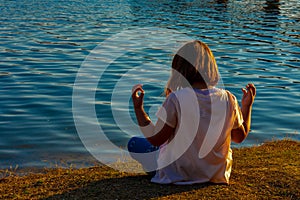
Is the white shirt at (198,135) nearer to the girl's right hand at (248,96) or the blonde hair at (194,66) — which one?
the blonde hair at (194,66)

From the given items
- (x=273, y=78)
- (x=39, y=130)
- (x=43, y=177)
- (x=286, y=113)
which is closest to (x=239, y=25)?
(x=273, y=78)

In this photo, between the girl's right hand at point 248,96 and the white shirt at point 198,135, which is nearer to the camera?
the white shirt at point 198,135

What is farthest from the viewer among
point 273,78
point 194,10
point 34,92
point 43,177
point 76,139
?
point 194,10

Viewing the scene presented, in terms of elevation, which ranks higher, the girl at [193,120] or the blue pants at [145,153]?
the girl at [193,120]

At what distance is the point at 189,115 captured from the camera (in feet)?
17.7

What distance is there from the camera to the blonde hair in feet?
17.6

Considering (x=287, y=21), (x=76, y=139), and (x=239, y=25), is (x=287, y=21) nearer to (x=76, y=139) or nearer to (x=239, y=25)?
(x=239, y=25)

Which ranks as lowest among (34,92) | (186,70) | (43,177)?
(34,92)

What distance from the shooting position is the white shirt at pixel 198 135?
212 inches

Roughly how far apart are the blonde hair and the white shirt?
124mm

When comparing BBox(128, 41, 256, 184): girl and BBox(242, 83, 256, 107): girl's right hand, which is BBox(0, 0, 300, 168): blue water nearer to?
BBox(242, 83, 256, 107): girl's right hand

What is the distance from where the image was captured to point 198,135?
5.50 metres

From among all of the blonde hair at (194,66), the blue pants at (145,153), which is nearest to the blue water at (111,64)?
the blue pants at (145,153)

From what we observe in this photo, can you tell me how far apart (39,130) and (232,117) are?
6.75m
